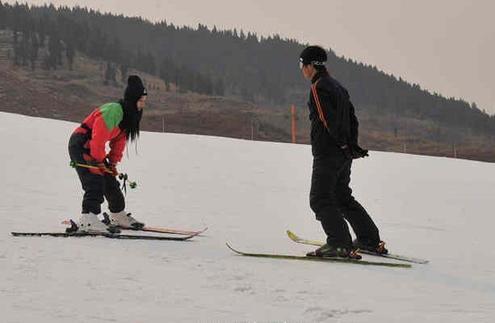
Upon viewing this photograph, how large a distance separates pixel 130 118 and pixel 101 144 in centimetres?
40

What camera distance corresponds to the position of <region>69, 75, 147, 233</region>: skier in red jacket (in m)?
6.14

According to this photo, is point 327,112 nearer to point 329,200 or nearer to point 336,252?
point 329,200

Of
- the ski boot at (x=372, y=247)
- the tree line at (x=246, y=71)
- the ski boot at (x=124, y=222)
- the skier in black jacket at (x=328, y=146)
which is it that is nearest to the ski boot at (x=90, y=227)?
the ski boot at (x=124, y=222)

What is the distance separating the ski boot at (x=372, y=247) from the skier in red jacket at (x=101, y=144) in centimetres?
217

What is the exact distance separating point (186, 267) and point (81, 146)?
2.05m

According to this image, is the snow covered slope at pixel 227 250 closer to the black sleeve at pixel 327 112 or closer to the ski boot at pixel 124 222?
the ski boot at pixel 124 222

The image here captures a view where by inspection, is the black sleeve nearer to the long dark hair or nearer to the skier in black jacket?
the skier in black jacket

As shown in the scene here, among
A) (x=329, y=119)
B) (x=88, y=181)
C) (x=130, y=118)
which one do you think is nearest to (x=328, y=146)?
(x=329, y=119)

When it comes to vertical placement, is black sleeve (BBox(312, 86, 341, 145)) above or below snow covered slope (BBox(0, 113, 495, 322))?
above

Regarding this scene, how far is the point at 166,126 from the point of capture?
71438mm

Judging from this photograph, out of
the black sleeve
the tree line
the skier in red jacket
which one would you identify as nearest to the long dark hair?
the skier in red jacket

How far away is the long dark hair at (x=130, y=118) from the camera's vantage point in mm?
6316

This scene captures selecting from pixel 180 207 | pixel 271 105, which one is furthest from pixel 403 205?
pixel 271 105

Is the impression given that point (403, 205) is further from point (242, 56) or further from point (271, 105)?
point (242, 56)
